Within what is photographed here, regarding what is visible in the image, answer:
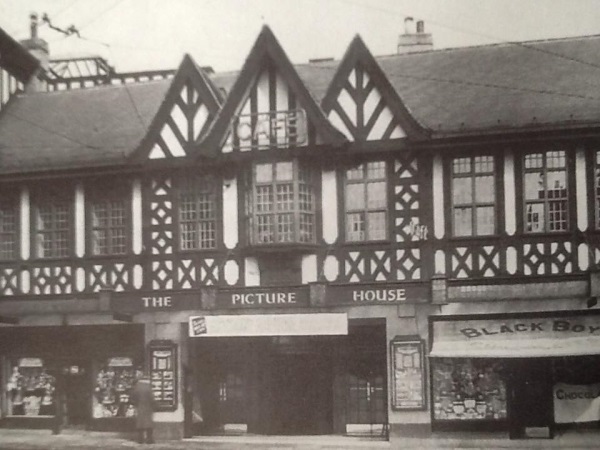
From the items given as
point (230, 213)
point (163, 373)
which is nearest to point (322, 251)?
point (230, 213)

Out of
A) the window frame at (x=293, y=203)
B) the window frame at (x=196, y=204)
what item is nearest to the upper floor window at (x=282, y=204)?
the window frame at (x=293, y=203)

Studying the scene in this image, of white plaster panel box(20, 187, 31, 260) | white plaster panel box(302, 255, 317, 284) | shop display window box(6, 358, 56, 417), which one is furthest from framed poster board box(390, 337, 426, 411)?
white plaster panel box(20, 187, 31, 260)

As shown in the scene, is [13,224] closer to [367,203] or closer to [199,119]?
[199,119]

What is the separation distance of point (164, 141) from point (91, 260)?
200 cm

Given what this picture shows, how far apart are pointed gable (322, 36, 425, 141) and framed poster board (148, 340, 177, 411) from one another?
12.6 ft

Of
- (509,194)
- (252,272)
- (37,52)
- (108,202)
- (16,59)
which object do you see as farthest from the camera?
(37,52)

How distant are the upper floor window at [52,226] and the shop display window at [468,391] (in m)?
5.49

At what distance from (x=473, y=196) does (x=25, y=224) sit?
20.9ft

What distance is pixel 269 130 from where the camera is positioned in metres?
12.1

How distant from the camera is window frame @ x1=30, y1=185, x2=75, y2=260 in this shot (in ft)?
43.3

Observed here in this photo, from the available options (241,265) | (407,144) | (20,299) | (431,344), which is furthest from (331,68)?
(20,299)

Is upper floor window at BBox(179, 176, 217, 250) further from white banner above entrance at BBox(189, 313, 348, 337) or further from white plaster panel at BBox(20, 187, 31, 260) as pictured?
white plaster panel at BBox(20, 187, 31, 260)

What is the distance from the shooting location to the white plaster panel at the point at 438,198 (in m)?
11.9

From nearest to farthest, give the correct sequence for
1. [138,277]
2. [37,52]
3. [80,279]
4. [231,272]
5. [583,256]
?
[583,256], [231,272], [138,277], [80,279], [37,52]
